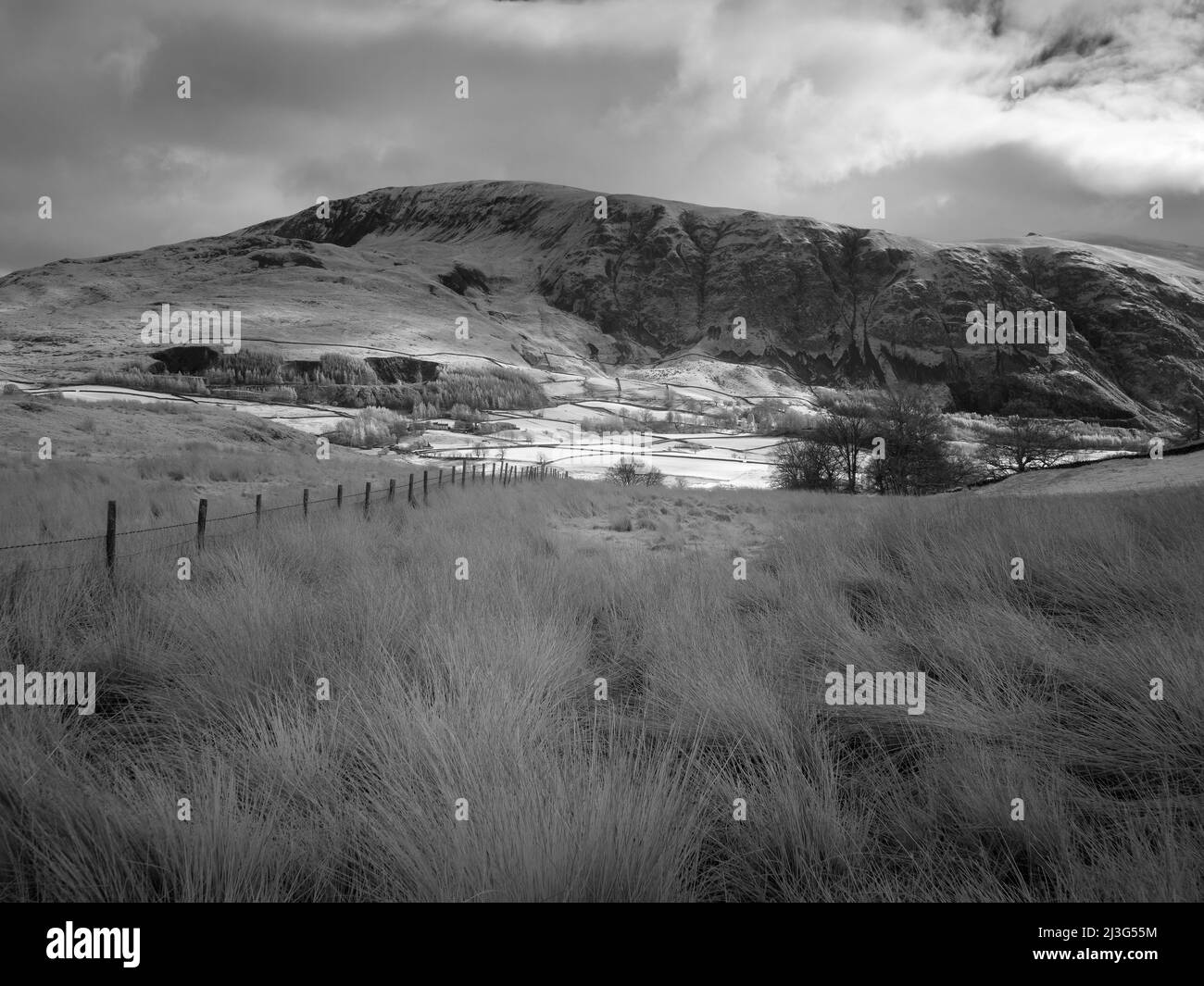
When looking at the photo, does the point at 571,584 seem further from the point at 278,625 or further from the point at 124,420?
the point at 124,420

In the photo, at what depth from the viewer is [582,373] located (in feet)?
519

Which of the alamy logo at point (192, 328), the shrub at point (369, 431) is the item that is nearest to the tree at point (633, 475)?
the shrub at point (369, 431)

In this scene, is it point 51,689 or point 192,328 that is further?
point 192,328

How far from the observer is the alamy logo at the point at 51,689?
10.7ft

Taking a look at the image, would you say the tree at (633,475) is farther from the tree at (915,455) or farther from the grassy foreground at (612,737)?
the grassy foreground at (612,737)

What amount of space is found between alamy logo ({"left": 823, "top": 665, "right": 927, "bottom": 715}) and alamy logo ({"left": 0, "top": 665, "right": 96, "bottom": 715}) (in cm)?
423

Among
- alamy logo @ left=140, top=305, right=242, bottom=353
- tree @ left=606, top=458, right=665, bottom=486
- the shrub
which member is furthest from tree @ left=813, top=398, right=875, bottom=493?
alamy logo @ left=140, top=305, right=242, bottom=353

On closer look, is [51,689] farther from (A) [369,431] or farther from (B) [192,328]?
(B) [192,328]

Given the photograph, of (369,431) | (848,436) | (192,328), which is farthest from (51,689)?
(192,328)

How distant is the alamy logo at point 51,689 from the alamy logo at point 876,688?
423 centimetres

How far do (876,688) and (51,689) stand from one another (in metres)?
4.80
